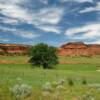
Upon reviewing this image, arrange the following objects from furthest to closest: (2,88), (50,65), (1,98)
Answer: (50,65), (2,88), (1,98)

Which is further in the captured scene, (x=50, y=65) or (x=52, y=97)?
(x=50, y=65)

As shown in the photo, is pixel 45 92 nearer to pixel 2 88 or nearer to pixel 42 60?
pixel 2 88

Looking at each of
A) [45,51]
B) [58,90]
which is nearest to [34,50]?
[45,51]

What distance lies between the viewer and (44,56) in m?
77.9

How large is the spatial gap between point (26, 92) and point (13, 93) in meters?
0.76

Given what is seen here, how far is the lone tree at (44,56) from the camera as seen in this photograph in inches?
3044

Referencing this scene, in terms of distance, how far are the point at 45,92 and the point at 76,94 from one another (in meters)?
2.13

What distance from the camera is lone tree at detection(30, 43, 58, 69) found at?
254ft

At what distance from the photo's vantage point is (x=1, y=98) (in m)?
17.8

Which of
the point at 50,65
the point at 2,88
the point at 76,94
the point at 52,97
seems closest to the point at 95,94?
the point at 76,94

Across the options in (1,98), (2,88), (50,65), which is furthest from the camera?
(50,65)

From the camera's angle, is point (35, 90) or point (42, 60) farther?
point (42, 60)

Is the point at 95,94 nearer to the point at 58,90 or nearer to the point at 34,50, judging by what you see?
the point at 58,90

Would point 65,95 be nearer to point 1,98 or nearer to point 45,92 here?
point 45,92
